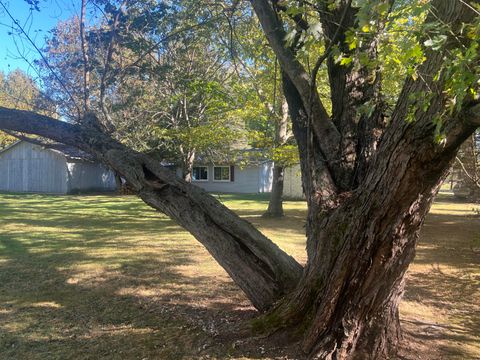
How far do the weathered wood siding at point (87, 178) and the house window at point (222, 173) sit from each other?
8161 mm

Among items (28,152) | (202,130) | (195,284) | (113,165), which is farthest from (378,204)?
(28,152)

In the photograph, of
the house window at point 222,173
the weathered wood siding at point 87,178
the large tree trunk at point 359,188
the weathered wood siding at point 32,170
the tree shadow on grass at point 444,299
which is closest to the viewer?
the large tree trunk at point 359,188

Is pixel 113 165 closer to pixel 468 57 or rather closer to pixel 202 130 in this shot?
pixel 468 57

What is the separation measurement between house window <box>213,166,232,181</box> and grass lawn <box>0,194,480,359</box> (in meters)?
21.5

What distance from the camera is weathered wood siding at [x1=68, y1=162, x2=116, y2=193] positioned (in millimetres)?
31230

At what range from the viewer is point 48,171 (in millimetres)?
31734

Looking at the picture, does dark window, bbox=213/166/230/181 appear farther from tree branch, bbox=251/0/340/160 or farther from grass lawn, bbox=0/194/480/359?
tree branch, bbox=251/0/340/160

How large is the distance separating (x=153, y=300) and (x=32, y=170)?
29806 mm

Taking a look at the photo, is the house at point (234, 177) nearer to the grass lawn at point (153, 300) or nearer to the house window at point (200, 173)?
the house window at point (200, 173)

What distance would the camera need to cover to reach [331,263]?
406 centimetres

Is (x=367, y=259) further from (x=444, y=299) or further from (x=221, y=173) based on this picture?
(x=221, y=173)

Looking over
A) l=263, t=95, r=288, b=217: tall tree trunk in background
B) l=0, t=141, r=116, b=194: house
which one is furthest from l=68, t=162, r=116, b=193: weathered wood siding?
l=263, t=95, r=288, b=217: tall tree trunk in background

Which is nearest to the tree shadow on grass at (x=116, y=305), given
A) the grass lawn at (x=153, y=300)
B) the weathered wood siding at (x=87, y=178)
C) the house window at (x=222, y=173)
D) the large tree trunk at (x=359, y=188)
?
the grass lawn at (x=153, y=300)

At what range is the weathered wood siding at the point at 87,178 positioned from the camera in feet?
102
